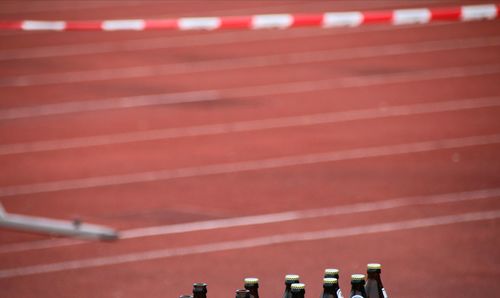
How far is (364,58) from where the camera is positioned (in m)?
10.7

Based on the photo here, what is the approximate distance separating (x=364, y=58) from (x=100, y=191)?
3975 mm

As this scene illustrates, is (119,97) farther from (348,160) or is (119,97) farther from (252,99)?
(348,160)

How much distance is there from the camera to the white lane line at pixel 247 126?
8.74 meters

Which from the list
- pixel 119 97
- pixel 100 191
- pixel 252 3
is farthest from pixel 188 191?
pixel 252 3

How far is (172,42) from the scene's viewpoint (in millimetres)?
11797

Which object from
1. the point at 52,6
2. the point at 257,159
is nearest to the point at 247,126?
the point at 257,159

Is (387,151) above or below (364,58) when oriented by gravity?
below

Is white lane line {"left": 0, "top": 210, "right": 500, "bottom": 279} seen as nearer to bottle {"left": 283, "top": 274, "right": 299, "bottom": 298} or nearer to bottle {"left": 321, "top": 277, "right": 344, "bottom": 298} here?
bottle {"left": 283, "top": 274, "right": 299, "bottom": 298}

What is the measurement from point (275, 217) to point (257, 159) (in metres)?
1.28

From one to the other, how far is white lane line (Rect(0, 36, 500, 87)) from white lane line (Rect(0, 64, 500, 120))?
724 millimetres

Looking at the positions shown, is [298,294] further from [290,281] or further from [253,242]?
[253,242]

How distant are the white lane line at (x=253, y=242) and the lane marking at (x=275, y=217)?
287mm

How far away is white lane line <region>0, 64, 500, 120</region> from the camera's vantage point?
31.8 ft

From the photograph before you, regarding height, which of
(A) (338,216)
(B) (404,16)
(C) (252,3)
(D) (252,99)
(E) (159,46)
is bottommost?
(A) (338,216)
